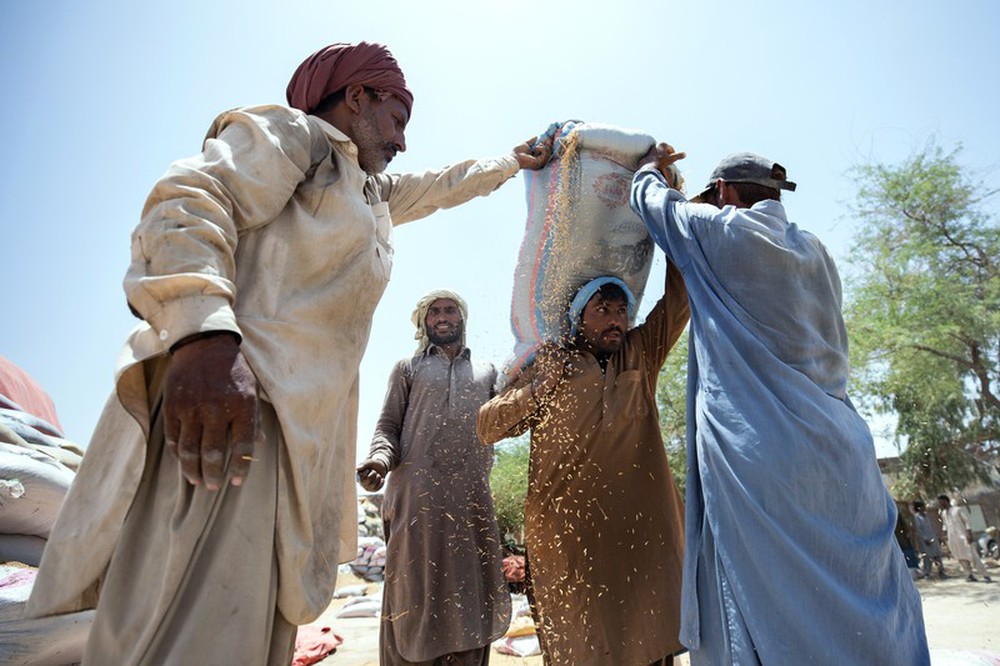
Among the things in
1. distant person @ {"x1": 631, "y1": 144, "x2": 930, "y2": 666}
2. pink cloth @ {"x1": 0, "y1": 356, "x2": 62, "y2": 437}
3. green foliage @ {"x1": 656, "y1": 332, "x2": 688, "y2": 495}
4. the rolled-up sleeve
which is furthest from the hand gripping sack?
green foliage @ {"x1": 656, "y1": 332, "x2": 688, "y2": 495}

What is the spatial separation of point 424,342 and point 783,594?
2.83m

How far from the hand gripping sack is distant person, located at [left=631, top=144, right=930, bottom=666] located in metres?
0.59

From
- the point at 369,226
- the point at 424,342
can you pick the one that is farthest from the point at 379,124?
the point at 424,342

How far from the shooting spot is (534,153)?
3287 mm

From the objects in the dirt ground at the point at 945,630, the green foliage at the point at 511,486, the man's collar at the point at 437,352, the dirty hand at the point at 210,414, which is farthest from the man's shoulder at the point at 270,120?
the green foliage at the point at 511,486

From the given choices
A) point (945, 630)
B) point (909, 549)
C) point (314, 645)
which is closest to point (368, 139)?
point (314, 645)

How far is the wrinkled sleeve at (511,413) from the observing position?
10.1 ft

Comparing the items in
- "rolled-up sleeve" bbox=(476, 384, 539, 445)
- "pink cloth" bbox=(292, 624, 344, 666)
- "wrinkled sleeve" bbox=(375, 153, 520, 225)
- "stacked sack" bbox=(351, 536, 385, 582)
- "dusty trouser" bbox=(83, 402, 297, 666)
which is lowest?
"pink cloth" bbox=(292, 624, 344, 666)

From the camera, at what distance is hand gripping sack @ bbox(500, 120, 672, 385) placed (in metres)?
3.11

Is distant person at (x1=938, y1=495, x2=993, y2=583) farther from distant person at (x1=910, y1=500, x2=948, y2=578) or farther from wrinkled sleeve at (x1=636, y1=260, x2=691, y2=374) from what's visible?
wrinkled sleeve at (x1=636, y1=260, x2=691, y2=374)

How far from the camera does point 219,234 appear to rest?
4.87 feet

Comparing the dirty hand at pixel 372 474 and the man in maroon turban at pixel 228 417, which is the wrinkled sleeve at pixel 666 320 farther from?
the man in maroon turban at pixel 228 417

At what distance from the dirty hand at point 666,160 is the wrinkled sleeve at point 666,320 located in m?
0.38

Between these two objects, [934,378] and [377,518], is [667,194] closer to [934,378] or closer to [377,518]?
[934,378]
